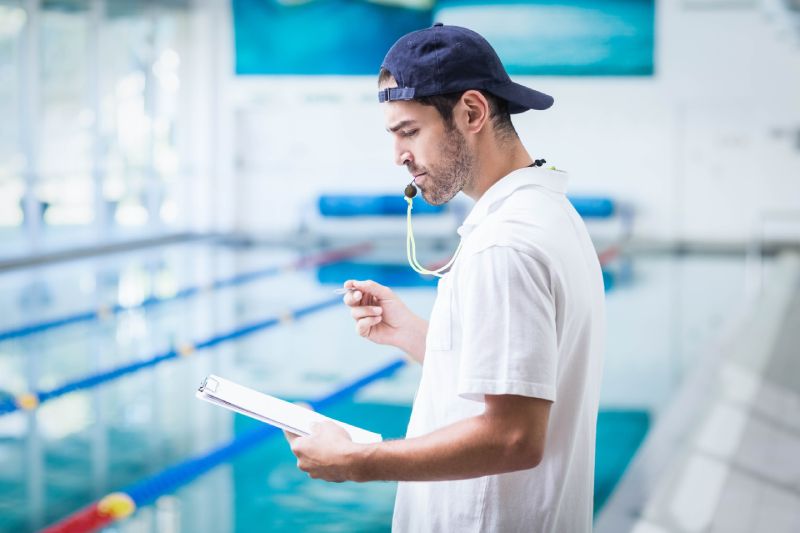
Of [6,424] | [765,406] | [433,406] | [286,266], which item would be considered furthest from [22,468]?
[286,266]

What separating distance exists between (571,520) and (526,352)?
0.37 meters

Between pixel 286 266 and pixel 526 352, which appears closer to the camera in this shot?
pixel 526 352

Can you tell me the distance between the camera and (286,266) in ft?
35.8

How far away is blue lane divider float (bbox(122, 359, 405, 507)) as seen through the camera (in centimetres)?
386

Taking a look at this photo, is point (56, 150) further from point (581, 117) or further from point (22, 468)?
point (22, 468)

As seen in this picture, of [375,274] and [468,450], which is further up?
[468,450]

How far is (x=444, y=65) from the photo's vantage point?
1.40 metres

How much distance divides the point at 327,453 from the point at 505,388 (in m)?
0.30

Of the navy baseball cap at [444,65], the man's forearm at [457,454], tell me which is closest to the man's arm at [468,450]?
the man's forearm at [457,454]

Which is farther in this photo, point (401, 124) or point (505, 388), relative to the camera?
point (401, 124)

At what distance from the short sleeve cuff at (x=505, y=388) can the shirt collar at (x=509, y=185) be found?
276 millimetres

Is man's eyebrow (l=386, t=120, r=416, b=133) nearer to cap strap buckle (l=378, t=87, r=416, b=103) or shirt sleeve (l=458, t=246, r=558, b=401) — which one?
cap strap buckle (l=378, t=87, r=416, b=103)

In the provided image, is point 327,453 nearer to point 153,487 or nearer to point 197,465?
point 153,487

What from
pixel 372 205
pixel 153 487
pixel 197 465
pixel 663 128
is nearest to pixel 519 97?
pixel 153 487
